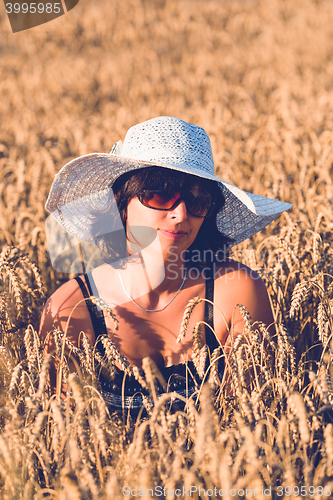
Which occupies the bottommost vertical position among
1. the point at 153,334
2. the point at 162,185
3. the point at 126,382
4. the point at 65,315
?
the point at 126,382

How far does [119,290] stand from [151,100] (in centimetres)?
511

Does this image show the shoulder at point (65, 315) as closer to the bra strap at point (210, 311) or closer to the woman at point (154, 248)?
the woman at point (154, 248)

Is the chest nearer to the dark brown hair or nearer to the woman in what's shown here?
the woman

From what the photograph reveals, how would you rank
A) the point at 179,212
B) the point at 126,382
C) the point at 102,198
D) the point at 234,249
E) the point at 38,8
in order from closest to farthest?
the point at 179,212
the point at 126,382
the point at 102,198
the point at 38,8
the point at 234,249

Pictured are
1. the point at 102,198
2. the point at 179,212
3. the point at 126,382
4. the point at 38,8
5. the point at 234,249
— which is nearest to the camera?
the point at 179,212

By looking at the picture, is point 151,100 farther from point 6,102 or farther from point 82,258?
point 82,258

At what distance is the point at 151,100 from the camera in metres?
6.15

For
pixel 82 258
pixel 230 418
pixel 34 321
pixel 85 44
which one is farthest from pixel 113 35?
pixel 230 418

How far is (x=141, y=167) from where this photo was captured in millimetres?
1510

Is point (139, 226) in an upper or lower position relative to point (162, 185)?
lower

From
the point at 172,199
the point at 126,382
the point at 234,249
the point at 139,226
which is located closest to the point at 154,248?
the point at 139,226

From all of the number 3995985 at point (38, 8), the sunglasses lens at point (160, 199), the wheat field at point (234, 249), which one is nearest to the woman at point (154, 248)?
the sunglasses lens at point (160, 199)

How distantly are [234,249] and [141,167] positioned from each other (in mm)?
1334

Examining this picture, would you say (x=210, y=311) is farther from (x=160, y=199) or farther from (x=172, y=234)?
(x=160, y=199)
